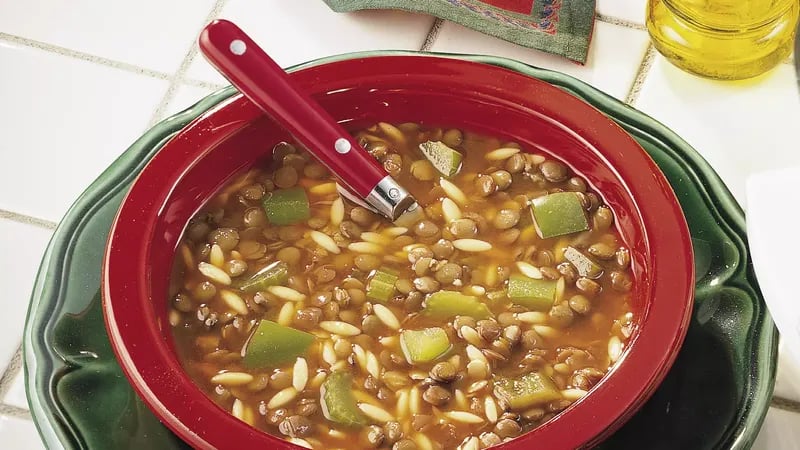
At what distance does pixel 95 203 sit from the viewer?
1.37 meters

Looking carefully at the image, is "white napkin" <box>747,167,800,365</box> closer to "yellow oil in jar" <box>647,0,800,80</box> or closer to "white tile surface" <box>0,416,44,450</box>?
"yellow oil in jar" <box>647,0,800,80</box>

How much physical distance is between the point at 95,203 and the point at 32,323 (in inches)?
7.9

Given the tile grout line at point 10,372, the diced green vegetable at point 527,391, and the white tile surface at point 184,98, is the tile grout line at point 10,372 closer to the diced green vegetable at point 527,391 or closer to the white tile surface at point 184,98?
the white tile surface at point 184,98

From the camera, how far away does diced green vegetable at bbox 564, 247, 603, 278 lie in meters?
1.26

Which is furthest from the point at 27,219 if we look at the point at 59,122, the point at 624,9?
the point at 624,9

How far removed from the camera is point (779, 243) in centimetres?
110

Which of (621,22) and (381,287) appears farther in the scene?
(621,22)

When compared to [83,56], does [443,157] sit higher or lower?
lower

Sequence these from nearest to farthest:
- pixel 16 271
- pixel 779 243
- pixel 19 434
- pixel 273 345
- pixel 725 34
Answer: pixel 779 243 < pixel 273 345 < pixel 19 434 < pixel 16 271 < pixel 725 34

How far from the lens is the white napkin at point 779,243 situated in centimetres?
108

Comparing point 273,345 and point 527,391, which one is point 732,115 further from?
point 273,345

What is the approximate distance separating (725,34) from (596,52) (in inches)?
8.1

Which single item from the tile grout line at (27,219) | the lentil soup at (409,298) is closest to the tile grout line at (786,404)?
the lentil soup at (409,298)

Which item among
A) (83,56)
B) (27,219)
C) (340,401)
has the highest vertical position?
(83,56)
